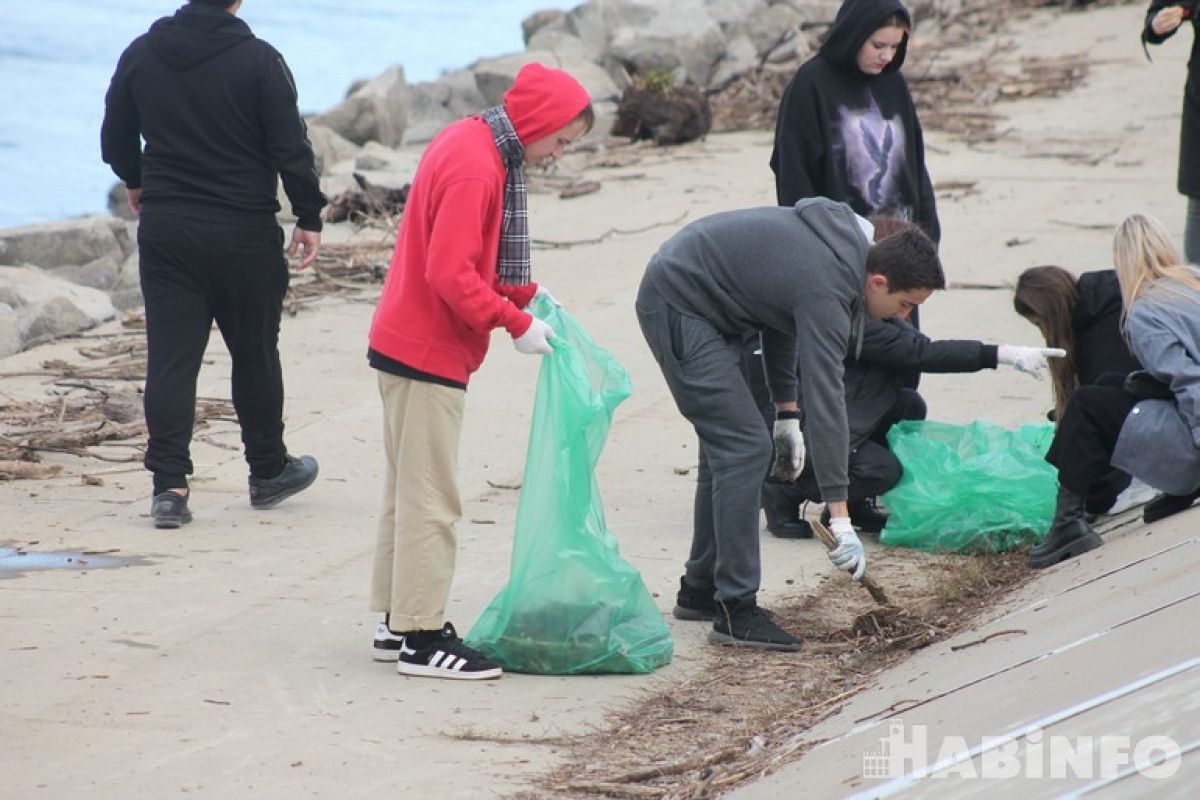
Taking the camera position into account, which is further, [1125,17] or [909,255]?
[1125,17]

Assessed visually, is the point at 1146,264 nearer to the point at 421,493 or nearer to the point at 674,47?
the point at 421,493

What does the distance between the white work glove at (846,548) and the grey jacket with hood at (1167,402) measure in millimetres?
1124

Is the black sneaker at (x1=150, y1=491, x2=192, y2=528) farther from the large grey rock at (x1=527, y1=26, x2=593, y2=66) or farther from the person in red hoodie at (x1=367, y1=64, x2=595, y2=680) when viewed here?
the large grey rock at (x1=527, y1=26, x2=593, y2=66)

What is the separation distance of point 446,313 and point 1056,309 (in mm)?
2272

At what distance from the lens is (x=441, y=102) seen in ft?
64.8

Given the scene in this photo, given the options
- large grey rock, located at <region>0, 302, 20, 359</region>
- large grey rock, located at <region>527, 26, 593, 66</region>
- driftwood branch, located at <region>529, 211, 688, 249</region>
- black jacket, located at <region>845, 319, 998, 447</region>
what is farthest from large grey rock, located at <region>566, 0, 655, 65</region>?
black jacket, located at <region>845, 319, 998, 447</region>

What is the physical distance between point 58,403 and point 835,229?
4.31m

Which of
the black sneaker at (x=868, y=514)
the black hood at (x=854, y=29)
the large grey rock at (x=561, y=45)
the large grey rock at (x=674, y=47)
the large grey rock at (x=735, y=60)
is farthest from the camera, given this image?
the large grey rock at (x=561, y=45)

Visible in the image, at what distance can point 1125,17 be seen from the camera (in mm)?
18703

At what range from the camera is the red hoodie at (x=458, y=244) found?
443cm

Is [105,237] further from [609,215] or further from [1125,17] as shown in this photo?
[1125,17]

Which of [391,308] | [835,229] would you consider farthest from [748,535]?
[391,308]

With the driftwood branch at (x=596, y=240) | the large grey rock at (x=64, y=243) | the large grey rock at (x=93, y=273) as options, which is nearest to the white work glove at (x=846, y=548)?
the driftwood branch at (x=596, y=240)

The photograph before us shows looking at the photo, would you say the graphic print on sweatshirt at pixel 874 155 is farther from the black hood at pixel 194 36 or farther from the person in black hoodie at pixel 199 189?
the black hood at pixel 194 36
